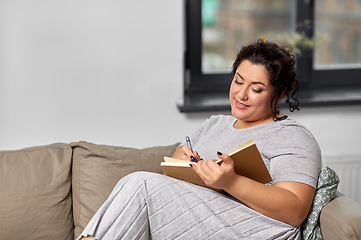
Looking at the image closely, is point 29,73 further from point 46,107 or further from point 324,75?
point 324,75

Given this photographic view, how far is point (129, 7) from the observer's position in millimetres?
2080

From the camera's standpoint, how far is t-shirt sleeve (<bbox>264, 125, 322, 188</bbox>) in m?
1.29

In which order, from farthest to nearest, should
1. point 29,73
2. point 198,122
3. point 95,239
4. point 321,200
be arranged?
point 198,122 → point 29,73 → point 321,200 → point 95,239

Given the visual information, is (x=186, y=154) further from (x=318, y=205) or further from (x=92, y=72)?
Result: (x=92, y=72)

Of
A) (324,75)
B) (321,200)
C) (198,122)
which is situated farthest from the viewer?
(324,75)

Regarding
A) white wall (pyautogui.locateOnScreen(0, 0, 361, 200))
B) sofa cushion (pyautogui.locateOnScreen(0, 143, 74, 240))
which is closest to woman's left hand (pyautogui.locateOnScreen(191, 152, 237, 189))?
sofa cushion (pyautogui.locateOnScreen(0, 143, 74, 240))

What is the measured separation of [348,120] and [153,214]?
1.56 metres

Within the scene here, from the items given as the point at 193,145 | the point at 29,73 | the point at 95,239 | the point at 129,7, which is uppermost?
the point at 129,7

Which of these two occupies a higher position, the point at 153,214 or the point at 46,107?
the point at 46,107

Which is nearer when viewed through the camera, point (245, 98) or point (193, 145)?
point (245, 98)

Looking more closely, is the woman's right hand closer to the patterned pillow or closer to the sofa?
the sofa

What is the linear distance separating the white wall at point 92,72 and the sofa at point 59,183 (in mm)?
413

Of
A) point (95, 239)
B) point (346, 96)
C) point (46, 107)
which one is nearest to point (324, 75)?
point (346, 96)

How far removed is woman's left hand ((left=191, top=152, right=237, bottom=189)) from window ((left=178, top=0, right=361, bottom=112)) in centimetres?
113
